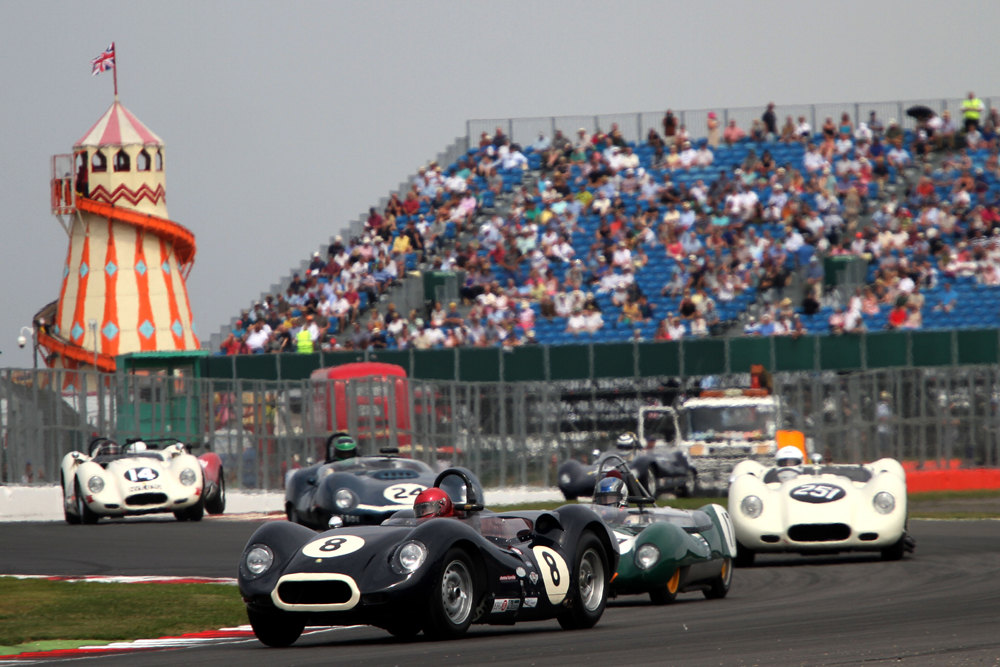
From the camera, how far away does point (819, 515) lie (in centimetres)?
1445

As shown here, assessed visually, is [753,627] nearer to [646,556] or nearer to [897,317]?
[646,556]

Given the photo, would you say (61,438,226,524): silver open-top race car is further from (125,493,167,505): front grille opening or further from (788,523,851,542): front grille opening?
(788,523,851,542): front grille opening

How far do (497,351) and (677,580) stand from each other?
18.8 meters

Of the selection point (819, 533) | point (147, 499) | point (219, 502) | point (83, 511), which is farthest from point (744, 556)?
point (219, 502)

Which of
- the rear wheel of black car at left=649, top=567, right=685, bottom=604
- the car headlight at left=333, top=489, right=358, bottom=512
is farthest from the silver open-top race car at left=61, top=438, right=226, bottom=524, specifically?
the rear wheel of black car at left=649, top=567, right=685, bottom=604

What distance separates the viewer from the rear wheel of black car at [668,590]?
11.6m

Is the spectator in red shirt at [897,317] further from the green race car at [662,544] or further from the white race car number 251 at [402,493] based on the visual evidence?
the green race car at [662,544]

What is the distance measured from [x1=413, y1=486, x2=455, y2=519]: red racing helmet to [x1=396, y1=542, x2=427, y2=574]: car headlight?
2.34ft

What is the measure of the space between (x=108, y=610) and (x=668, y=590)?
13.0 ft

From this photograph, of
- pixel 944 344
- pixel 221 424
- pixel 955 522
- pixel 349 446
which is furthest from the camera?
pixel 944 344

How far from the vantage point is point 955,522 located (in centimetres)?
2100

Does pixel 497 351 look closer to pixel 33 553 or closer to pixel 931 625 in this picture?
pixel 33 553

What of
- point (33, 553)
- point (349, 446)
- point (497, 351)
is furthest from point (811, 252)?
point (33, 553)

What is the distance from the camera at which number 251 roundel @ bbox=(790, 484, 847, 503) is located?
14.5 m
